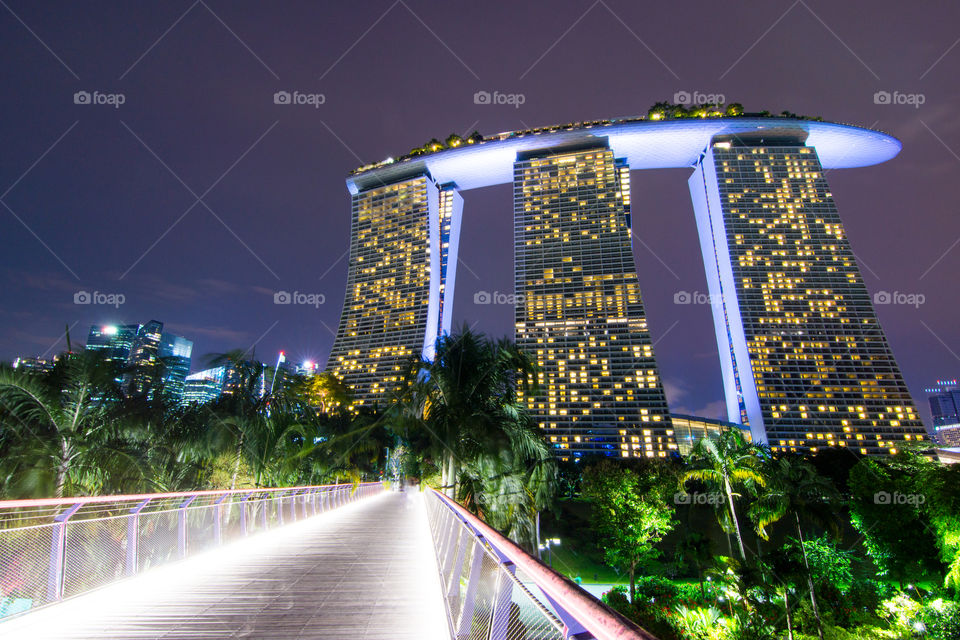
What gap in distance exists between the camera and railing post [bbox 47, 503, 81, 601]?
16.8ft

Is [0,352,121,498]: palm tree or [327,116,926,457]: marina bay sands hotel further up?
[327,116,926,457]: marina bay sands hotel

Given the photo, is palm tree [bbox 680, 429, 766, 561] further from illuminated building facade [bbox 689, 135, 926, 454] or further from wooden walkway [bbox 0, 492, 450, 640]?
illuminated building facade [bbox 689, 135, 926, 454]

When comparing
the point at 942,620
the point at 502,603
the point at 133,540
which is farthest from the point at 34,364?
the point at 942,620

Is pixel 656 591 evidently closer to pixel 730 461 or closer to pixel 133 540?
pixel 730 461

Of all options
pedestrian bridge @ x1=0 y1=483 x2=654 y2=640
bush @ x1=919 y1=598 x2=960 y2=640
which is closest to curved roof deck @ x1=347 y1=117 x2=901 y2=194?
bush @ x1=919 y1=598 x2=960 y2=640

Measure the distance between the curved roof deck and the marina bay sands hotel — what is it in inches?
16.6

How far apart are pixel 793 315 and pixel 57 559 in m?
111

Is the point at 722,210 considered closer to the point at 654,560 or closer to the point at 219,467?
the point at 654,560

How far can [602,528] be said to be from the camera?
35562 mm

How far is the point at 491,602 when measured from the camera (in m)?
3.23

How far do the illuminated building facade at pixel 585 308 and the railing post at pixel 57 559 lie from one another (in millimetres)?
79469

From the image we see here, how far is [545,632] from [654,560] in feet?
140

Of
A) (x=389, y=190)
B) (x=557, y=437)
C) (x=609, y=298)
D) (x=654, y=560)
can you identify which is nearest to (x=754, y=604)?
(x=654, y=560)

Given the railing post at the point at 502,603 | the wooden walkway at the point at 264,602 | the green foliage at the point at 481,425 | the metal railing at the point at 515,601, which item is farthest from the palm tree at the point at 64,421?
the railing post at the point at 502,603
